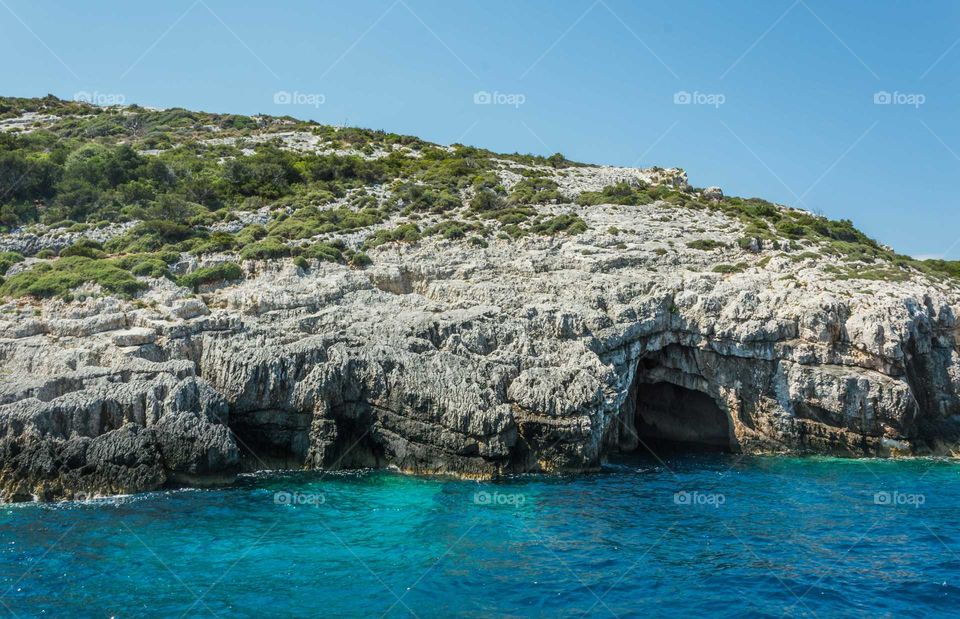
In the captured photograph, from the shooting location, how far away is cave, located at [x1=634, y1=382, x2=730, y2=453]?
1491 inches

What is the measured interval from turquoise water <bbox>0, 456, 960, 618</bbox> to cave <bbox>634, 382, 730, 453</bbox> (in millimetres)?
9980

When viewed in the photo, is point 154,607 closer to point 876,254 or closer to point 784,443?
point 784,443

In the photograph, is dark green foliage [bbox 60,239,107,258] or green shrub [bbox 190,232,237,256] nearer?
green shrub [bbox 190,232,237,256]

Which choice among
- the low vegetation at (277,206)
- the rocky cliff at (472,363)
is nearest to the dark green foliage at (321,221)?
the low vegetation at (277,206)

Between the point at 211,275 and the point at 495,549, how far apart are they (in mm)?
23165

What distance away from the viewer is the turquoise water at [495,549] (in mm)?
16156

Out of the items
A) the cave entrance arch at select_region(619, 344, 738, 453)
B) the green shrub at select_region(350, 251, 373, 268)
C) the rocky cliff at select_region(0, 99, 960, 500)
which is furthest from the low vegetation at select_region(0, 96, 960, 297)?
the cave entrance arch at select_region(619, 344, 738, 453)

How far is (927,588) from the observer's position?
Answer: 56.4ft

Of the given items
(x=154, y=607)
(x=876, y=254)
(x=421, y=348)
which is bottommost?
(x=154, y=607)

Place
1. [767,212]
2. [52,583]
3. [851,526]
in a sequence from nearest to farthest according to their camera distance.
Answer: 1. [52,583]
2. [851,526]
3. [767,212]

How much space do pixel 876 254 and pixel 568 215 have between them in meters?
20.9

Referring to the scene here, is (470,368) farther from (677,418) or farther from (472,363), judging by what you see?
(677,418)

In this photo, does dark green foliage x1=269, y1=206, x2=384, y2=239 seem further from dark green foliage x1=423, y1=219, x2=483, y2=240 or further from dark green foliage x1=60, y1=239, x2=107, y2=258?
dark green foliage x1=60, y1=239, x2=107, y2=258

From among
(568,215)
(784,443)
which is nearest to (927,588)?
(784,443)
